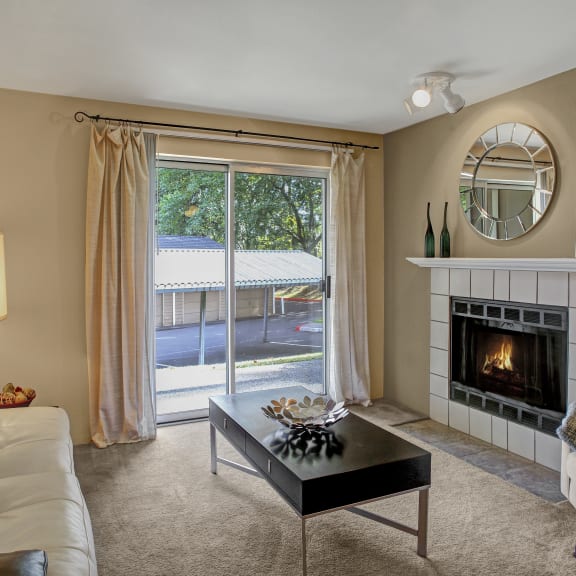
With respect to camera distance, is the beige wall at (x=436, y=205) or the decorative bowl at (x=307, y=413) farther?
the beige wall at (x=436, y=205)

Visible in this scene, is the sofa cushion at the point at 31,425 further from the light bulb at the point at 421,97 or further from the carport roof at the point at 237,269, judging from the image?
the light bulb at the point at 421,97

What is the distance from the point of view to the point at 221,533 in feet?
8.31

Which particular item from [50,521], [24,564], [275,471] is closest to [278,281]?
[275,471]

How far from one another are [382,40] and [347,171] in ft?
6.18

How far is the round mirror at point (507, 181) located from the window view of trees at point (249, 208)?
1.35m

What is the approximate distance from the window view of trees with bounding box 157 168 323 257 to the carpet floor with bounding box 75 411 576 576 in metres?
1.89

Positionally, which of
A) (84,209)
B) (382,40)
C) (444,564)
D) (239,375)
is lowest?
(444,564)

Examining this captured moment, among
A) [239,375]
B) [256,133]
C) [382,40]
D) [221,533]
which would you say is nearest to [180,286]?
[239,375]

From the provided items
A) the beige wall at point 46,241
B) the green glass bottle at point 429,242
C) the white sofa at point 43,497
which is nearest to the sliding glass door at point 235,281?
the beige wall at point 46,241

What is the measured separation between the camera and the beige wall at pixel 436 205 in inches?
126

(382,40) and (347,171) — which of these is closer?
(382,40)

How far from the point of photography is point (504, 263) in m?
3.43

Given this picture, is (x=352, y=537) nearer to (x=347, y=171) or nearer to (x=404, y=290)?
(x=404, y=290)

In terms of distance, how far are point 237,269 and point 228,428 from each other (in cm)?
175
